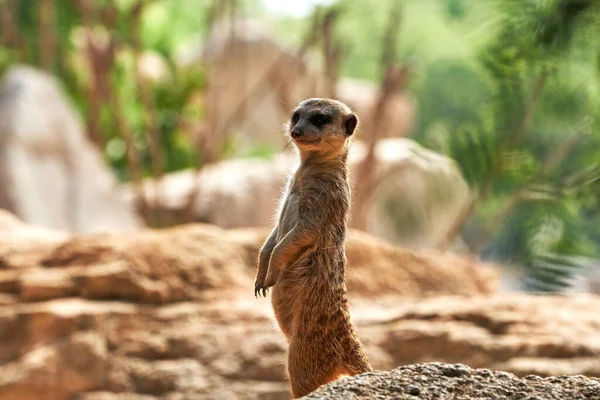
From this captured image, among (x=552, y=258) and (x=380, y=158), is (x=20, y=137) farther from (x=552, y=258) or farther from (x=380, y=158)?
(x=552, y=258)

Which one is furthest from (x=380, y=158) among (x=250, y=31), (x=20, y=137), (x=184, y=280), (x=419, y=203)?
(x=250, y=31)

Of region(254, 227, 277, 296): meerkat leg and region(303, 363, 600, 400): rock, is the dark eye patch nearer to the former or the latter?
region(254, 227, 277, 296): meerkat leg

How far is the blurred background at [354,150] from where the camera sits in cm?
645

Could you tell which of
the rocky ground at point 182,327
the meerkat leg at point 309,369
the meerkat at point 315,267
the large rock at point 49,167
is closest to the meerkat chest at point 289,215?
the meerkat at point 315,267

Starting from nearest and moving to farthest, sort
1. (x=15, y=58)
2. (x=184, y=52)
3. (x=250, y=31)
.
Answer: (x=15, y=58)
(x=250, y=31)
(x=184, y=52)

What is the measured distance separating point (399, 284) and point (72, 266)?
2257 millimetres

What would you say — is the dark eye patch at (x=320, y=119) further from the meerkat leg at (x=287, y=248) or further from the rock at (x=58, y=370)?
the rock at (x=58, y=370)

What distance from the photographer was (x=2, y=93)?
9.95m

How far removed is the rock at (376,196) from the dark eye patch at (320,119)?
7.39 meters

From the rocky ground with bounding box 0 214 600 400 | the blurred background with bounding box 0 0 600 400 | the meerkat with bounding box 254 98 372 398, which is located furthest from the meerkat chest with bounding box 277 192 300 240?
the rocky ground with bounding box 0 214 600 400

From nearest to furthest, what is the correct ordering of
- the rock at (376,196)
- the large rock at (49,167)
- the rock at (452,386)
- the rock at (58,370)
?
1. the rock at (452,386)
2. the rock at (58,370)
3. the large rock at (49,167)
4. the rock at (376,196)

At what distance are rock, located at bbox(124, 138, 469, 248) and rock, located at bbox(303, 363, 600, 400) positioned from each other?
7.88m

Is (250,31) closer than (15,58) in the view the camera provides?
No

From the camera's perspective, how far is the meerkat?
9.00ft
